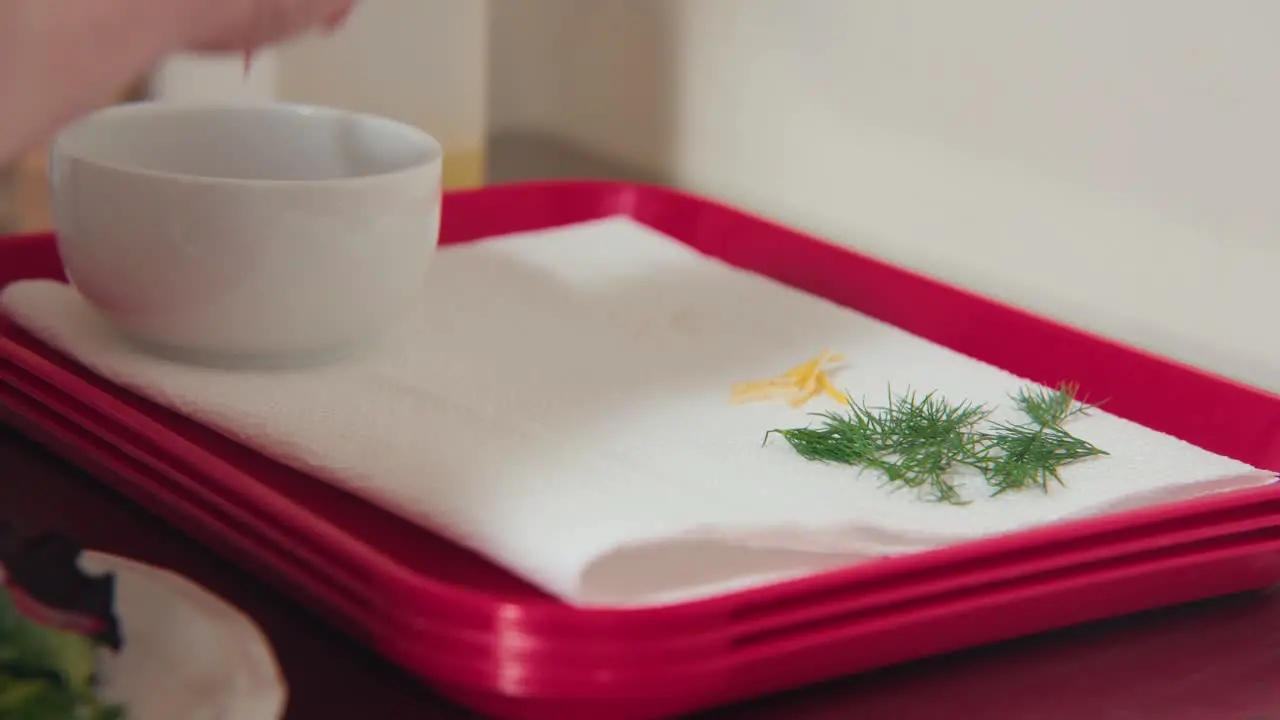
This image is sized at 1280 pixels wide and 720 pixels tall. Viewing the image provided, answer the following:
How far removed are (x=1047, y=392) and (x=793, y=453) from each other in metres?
0.10

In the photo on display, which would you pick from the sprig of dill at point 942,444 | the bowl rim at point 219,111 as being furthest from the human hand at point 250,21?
the sprig of dill at point 942,444

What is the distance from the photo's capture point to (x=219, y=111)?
56 cm

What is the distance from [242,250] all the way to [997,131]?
302 millimetres

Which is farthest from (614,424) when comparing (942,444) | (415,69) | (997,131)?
(415,69)

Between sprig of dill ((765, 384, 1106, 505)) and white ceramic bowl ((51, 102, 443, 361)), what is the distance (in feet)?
0.43

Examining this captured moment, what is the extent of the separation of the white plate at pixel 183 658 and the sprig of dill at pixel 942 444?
0.18 m

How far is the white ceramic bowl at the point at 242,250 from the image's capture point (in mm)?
479

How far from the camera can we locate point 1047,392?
20.6 inches

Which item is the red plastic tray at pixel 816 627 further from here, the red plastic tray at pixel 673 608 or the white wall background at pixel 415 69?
the white wall background at pixel 415 69

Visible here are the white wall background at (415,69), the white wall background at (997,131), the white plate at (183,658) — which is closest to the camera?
the white plate at (183,658)

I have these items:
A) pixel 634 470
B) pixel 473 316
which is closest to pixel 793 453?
pixel 634 470

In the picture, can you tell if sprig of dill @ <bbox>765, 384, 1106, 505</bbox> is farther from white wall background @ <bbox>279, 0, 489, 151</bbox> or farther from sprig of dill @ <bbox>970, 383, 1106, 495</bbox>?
white wall background @ <bbox>279, 0, 489, 151</bbox>

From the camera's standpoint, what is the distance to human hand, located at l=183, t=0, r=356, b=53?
388 millimetres

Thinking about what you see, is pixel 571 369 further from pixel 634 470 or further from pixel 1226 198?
pixel 1226 198
